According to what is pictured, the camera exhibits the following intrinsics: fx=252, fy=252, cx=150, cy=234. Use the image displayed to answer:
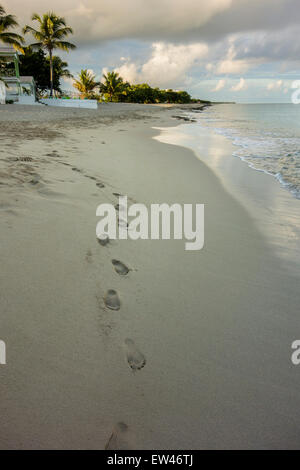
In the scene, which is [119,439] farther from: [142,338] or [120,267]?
[120,267]

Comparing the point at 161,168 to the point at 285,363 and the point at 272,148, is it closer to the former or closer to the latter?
the point at 285,363

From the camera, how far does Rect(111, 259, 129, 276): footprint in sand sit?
6.09 ft

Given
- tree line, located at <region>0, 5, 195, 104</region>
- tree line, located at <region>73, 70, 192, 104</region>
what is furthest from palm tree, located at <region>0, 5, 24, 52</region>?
tree line, located at <region>73, 70, 192, 104</region>

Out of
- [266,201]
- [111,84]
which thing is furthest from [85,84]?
[266,201]

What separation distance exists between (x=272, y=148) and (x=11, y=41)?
26.5m

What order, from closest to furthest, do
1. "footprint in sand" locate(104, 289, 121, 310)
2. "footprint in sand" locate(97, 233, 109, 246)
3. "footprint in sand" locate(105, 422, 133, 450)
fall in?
"footprint in sand" locate(105, 422, 133, 450) < "footprint in sand" locate(104, 289, 121, 310) < "footprint in sand" locate(97, 233, 109, 246)

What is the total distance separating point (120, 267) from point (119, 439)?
1091 millimetres

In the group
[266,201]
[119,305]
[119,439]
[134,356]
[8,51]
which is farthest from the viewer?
[8,51]

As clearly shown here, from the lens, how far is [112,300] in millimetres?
1584

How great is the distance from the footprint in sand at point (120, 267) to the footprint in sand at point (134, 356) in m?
0.60

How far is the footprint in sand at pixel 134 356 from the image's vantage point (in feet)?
3.98

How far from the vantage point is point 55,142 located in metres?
5.75

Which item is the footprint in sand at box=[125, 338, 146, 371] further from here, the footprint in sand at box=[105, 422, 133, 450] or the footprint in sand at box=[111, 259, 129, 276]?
the footprint in sand at box=[111, 259, 129, 276]
